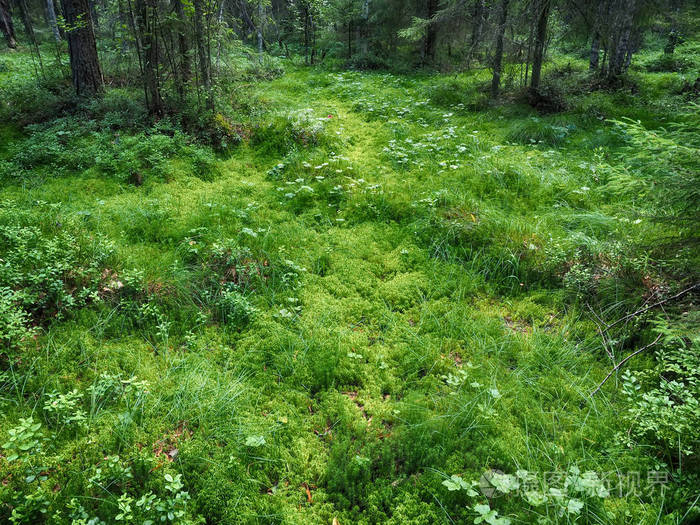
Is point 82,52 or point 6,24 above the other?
point 6,24

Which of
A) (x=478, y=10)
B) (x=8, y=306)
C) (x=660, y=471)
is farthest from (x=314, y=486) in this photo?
(x=478, y=10)

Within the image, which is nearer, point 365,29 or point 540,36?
point 540,36

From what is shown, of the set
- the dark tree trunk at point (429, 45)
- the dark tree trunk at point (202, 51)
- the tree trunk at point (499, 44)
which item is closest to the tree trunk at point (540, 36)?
the tree trunk at point (499, 44)

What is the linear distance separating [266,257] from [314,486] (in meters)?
2.92

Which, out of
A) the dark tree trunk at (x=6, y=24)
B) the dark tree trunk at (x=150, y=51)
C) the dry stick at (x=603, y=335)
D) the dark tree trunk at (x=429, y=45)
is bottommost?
the dry stick at (x=603, y=335)

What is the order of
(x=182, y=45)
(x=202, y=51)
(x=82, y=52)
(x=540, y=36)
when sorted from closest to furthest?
(x=202, y=51) → (x=82, y=52) → (x=182, y=45) → (x=540, y=36)

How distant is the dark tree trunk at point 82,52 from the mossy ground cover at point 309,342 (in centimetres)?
199

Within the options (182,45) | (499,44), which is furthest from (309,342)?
(499,44)

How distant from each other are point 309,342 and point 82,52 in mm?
9201

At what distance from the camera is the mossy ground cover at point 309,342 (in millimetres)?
2430

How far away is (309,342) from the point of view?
367 cm

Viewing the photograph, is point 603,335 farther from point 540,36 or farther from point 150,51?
point 150,51

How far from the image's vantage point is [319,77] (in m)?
14.5

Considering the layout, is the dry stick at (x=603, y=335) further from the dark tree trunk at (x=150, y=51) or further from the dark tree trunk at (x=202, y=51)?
the dark tree trunk at (x=150, y=51)
